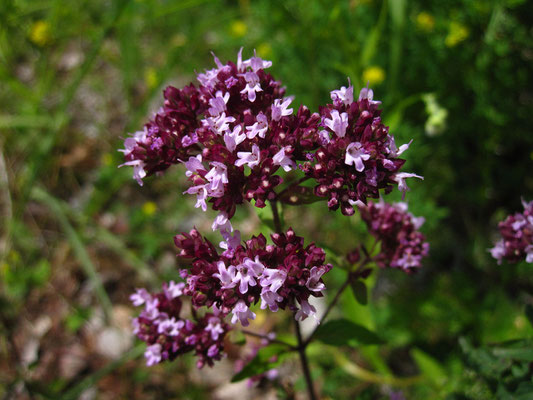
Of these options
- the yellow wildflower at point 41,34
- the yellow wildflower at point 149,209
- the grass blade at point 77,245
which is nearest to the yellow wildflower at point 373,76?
the yellow wildflower at point 149,209

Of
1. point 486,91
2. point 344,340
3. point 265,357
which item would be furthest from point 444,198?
point 265,357

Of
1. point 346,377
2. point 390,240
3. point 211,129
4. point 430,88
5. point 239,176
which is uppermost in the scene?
point 430,88

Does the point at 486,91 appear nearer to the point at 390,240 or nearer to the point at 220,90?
the point at 390,240

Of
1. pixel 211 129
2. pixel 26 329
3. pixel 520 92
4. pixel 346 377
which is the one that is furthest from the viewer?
pixel 26 329

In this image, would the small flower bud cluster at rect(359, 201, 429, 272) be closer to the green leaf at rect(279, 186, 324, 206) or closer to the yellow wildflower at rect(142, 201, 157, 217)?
the green leaf at rect(279, 186, 324, 206)

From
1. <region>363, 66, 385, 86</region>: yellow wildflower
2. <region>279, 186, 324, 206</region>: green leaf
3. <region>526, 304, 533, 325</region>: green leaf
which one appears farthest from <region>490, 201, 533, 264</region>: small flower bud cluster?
<region>363, 66, 385, 86</region>: yellow wildflower

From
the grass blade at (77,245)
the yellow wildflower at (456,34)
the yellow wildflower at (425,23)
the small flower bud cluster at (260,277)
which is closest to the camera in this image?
the small flower bud cluster at (260,277)

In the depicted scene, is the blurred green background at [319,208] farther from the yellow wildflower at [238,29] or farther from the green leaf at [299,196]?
the green leaf at [299,196]
